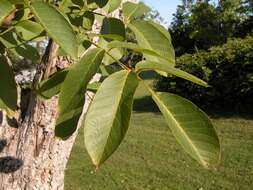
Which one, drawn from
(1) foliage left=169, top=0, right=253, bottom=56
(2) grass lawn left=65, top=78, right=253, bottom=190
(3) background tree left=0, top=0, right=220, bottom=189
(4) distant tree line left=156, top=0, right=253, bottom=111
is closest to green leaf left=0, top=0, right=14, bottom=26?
(3) background tree left=0, top=0, right=220, bottom=189

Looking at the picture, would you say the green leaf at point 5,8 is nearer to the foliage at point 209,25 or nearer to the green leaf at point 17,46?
the green leaf at point 17,46

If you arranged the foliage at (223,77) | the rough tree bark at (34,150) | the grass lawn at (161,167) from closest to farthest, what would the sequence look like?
the rough tree bark at (34,150)
the grass lawn at (161,167)
the foliage at (223,77)

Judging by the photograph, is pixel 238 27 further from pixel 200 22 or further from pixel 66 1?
pixel 66 1

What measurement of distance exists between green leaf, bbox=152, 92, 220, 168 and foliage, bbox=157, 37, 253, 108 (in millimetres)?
11702

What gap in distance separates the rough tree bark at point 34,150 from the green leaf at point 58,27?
104cm

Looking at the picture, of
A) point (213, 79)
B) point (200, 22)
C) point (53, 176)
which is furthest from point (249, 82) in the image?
point (200, 22)

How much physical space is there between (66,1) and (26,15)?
0.46 ft

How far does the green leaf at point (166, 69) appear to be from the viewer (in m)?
0.91

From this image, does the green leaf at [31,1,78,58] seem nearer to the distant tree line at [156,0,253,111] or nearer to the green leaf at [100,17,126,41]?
the green leaf at [100,17,126,41]

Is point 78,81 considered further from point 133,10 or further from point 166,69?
point 133,10

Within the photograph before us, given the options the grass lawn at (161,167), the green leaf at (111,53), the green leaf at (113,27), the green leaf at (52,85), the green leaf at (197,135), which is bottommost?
the grass lawn at (161,167)

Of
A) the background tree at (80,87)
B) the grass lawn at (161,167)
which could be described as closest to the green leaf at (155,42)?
the background tree at (80,87)

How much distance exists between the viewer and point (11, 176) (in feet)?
7.26

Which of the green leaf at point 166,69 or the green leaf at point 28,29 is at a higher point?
the green leaf at point 28,29
